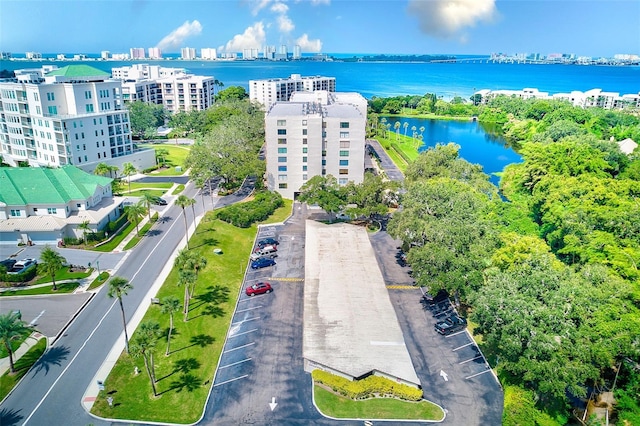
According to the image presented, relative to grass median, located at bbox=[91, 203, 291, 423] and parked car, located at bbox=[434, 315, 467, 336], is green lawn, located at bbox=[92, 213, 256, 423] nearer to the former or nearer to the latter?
grass median, located at bbox=[91, 203, 291, 423]

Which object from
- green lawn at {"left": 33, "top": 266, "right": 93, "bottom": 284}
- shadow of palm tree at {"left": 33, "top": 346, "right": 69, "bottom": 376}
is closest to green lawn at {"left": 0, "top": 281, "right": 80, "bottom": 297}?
green lawn at {"left": 33, "top": 266, "right": 93, "bottom": 284}

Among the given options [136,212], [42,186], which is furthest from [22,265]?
[136,212]

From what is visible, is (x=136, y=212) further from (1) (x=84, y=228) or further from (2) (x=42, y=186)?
(2) (x=42, y=186)

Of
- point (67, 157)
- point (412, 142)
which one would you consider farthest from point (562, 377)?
point (412, 142)

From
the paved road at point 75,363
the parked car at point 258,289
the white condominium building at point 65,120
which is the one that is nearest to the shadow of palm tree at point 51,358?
the paved road at point 75,363

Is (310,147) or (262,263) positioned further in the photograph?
(310,147)

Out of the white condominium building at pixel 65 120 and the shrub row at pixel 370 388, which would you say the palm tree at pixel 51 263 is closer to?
the shrub row at pixel 370 388
